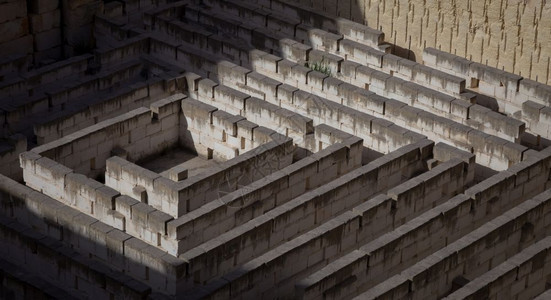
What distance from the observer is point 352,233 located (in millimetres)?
28297

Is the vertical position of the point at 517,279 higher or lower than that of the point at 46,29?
lower

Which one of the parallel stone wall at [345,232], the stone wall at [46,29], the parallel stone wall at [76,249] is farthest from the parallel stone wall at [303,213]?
the stone wall at [46,29]

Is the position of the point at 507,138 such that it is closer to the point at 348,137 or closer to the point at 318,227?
the point at 348,137

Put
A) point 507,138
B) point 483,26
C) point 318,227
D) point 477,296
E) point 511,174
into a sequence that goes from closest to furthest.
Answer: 1. point 477,296
2. point 318,227
3. point 511,174
4. point 507,138
5. point 483,26

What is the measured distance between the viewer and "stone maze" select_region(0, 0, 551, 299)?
88.5ft

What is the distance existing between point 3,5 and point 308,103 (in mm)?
7984

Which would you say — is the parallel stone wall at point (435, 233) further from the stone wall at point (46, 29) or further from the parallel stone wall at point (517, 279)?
the stone wall at point (46, 29)

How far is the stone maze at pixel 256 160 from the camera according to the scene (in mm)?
26984

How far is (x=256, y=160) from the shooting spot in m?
30.5

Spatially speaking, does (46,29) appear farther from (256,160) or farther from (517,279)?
(517,279)

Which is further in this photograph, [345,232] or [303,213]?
[303,213]

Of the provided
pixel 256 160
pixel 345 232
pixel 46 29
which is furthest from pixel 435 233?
pixel 46 29

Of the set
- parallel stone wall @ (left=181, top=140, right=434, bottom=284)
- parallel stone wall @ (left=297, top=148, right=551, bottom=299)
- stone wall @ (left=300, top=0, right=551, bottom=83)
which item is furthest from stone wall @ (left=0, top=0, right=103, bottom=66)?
parallel stone wall @ (left=297, top=148, right=551, bottom=299)

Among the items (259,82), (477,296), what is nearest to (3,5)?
(259,82)
